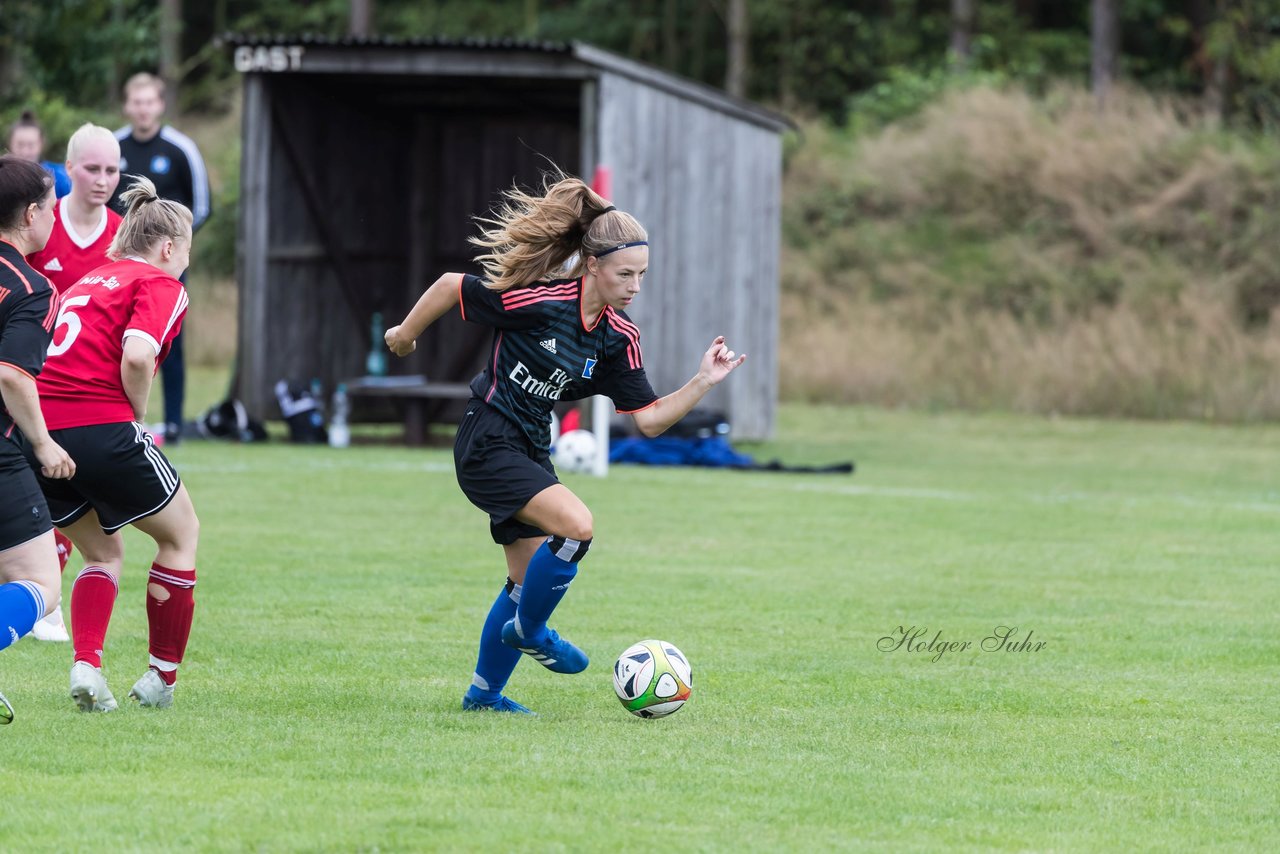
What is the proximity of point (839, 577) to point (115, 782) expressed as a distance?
16.4 feet

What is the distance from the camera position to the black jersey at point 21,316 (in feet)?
16.8

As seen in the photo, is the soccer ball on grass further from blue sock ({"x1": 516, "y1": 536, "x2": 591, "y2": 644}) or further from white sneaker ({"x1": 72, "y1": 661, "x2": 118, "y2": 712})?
white sneaker ({"x1": 72, "y1": 661, "x2": 118, "y2": 712})

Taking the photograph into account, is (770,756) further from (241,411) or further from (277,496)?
(241,411)

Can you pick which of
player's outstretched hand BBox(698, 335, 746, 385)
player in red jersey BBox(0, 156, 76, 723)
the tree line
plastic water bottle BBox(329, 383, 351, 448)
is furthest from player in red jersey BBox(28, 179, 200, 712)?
the tree line

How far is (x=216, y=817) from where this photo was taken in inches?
168

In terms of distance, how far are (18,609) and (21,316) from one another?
2.71ft

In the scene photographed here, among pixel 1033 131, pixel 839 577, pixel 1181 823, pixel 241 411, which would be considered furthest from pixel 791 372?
pixel 1181 823

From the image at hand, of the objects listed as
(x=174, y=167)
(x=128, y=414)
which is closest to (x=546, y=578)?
(x=128, y=414)

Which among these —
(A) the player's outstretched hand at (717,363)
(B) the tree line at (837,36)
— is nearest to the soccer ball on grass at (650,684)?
(A) the player's outstretched hand at (717,363)

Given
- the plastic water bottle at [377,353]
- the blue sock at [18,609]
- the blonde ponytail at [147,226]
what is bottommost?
the blue sock at [18,609]

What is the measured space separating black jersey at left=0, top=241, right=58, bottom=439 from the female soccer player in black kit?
1098 millimetres

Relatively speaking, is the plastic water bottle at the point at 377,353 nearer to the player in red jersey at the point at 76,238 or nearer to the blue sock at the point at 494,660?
the player in red jersey at the point at 76,238

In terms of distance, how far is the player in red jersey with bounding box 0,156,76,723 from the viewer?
5.12 m

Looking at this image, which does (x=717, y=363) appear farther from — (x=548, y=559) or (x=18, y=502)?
(x=18, y=502)
